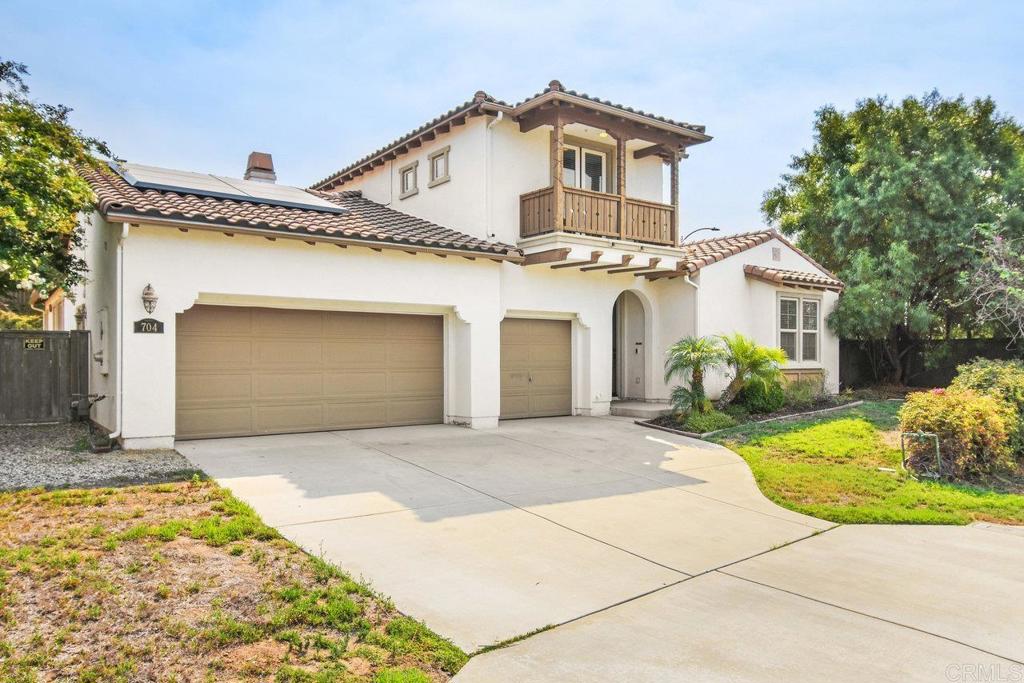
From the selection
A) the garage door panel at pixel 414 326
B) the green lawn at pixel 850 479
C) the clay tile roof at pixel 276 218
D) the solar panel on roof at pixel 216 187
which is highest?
the solar panel on roof at pixel 216 187

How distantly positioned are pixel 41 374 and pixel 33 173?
4.31 meters

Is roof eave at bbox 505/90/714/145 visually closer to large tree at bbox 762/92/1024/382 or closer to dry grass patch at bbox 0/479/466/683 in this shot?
large tree at bbox 762/92/1024/382

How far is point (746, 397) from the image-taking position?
14.1 meters

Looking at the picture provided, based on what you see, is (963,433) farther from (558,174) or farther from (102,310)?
(102,310)

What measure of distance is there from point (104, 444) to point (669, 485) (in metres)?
7.84

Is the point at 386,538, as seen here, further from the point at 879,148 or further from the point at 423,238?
the point at 879,148

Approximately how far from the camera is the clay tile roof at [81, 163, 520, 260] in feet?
31.4

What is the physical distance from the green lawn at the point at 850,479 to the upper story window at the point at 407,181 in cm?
881

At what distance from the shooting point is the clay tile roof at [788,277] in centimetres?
1590

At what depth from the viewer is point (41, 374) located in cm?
1245

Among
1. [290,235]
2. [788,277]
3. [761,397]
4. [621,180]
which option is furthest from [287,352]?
[788,277]

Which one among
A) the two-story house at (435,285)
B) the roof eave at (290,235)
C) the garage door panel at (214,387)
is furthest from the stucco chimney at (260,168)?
the garage door panel at (214,387)

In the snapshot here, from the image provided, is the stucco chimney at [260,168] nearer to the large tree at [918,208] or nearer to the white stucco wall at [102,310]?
the white stucco wall at [102,310]

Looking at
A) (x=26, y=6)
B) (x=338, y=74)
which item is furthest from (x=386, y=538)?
(x=338, y=74)
